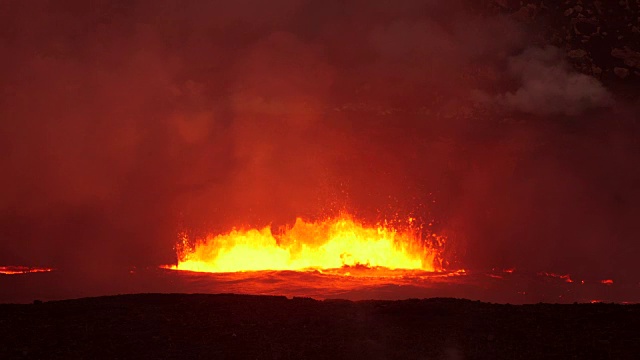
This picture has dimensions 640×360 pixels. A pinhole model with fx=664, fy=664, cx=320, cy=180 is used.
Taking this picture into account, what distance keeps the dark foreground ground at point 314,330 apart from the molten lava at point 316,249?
12.5 metres

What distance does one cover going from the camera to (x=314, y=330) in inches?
395

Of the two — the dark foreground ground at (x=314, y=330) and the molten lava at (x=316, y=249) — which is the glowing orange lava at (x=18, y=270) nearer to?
the molten lava at (x=316, y=249)

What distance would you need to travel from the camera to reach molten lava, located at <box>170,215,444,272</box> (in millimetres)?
25000

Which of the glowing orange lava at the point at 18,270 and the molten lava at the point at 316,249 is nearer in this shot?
the glowing orange lava at the point at 18,270

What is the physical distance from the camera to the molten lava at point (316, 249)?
2500 centimetres

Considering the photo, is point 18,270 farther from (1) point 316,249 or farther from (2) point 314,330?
(2) point 314,330

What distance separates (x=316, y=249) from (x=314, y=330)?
1617cm

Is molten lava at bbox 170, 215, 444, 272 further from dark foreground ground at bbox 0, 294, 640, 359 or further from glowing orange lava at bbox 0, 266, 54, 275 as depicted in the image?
dark foreground ground at bbox 0, 294, 640, 359

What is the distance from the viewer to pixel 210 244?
89.9 ft

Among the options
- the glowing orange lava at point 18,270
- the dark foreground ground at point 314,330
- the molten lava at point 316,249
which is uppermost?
the molten lava at point 316,249

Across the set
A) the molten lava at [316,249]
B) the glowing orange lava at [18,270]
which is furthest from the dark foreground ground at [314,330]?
the molten lava at [316,249]

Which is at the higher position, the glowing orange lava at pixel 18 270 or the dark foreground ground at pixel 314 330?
the glowing orange lava at pixel 18 270

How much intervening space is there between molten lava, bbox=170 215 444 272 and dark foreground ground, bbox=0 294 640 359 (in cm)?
1253

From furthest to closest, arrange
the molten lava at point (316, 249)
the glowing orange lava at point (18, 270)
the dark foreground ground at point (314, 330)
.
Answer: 1. the molten lava at point (316, 249)
2. the glowing orange lava at point (18, 270)
3. the dark foreground ground at point (314, 330)
